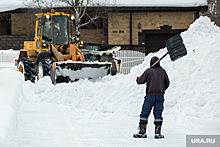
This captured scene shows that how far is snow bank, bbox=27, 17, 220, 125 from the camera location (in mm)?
A: 9234

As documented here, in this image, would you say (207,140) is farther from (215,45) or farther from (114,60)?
(114,60)

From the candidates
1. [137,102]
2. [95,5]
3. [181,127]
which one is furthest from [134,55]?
[181,127]

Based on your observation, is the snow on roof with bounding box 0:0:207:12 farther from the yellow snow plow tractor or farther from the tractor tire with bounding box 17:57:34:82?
the tractor tire with bounding box 17:57:34:82

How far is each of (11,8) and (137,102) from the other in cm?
1926

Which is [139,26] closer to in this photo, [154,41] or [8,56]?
[154,41]

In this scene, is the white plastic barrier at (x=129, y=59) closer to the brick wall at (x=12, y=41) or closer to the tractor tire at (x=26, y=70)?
the brick wall at (x=12, y=41)

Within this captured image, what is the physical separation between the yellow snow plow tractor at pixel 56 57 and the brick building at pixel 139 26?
1205cm

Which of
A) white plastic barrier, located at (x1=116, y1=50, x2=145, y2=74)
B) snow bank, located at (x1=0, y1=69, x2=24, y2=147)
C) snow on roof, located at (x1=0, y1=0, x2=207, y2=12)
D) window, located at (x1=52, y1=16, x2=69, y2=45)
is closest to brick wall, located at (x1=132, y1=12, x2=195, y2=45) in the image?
snow on roof, located at (x1=0, y1=0, x2=207, y2=12)

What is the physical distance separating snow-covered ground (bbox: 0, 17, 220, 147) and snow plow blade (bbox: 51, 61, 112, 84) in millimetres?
256

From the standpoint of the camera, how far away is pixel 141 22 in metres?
27.9

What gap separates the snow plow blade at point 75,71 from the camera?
516 inches

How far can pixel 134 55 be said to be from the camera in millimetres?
24188

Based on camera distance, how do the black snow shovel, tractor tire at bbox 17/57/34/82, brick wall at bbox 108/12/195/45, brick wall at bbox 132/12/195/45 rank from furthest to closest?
brick wall at bbox 132/12/195/45, brick wall at bbox 108/12/195/45, tractor tire at bbox 17/57/34/82, the black snow shovel

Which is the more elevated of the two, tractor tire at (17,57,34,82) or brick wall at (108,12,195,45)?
brick wall at (108,12,195,45)
